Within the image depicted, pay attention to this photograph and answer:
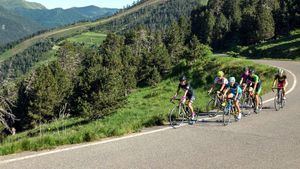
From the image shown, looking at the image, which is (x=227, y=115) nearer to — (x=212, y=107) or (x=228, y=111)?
(x=228, y=111)

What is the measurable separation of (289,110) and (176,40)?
287 ft

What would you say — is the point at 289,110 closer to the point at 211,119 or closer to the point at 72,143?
the point at 211,119

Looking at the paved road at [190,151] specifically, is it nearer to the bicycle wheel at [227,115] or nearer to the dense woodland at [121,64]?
the bicycle wheel at [227,115]

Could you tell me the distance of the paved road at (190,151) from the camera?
9812 millimetres

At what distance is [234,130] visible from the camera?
14484 mm

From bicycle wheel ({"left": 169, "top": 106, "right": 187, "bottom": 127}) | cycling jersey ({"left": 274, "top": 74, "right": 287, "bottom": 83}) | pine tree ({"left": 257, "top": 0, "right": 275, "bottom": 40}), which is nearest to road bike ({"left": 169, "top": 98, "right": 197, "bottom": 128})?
bicycle wheel ({"left": 169, "top": 106, "right": 187, "bottom": 127})

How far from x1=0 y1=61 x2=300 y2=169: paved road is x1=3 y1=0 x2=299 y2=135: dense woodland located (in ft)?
46.0

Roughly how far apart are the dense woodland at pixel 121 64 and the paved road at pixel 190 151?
46.0 feet

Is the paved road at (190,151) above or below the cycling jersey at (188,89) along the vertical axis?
below

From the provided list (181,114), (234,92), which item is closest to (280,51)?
(234,92)

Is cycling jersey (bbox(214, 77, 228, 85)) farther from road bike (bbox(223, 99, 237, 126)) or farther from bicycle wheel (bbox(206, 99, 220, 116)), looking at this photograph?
bicycle wheel (bbox(206, 99, 220, 116))

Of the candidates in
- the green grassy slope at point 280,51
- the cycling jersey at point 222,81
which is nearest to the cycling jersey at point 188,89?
the cycling jersey at point 222,81

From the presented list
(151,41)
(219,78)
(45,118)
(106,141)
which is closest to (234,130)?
(219,78)

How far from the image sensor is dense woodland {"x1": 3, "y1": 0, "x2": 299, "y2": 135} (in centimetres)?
5207
